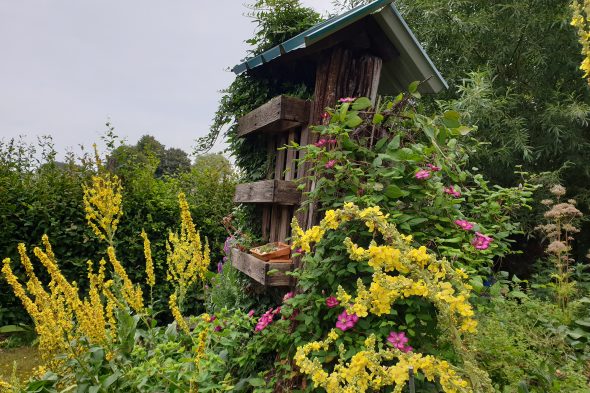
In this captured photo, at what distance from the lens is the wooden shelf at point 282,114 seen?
2383 millimetres

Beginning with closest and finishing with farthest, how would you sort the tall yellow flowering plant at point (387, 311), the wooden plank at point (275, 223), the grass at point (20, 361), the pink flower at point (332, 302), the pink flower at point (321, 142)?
the tall yellow flowering plant at point (387, 311), the pink flower at point (332, 302), the pink flower at point (321, 142), the wooden plank at point (275, 223), the grass at point (20, 361)

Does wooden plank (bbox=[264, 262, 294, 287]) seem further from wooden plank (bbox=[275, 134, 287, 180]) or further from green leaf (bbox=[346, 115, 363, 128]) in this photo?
green leaf (bbox=[346, 115, 363, 128])

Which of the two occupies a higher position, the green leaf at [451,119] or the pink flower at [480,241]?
the green leaf at [451,119]

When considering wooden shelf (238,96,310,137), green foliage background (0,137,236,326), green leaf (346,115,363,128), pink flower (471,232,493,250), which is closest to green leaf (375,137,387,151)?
green leaf (346,115,363,128)

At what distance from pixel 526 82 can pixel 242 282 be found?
4.87m

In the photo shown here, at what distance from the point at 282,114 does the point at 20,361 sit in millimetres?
3804

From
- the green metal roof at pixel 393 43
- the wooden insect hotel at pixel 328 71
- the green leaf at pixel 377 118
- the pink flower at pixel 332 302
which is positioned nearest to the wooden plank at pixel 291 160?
the wooden insect hotel at pixel 328 71

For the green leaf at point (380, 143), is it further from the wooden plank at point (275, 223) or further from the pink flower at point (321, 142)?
the wooden plank at point (275, 223)

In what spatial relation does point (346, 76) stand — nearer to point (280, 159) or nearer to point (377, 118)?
point (377, 118)

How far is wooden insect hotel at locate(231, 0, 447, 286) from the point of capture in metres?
2.27

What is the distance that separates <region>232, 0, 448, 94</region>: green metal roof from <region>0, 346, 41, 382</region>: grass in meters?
3.36

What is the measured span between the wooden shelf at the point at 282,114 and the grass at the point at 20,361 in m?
3.10

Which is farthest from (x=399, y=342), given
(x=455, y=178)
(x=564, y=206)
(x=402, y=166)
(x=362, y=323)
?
(x=564, y=206)

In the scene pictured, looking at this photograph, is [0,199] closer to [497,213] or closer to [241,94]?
[241,94]
